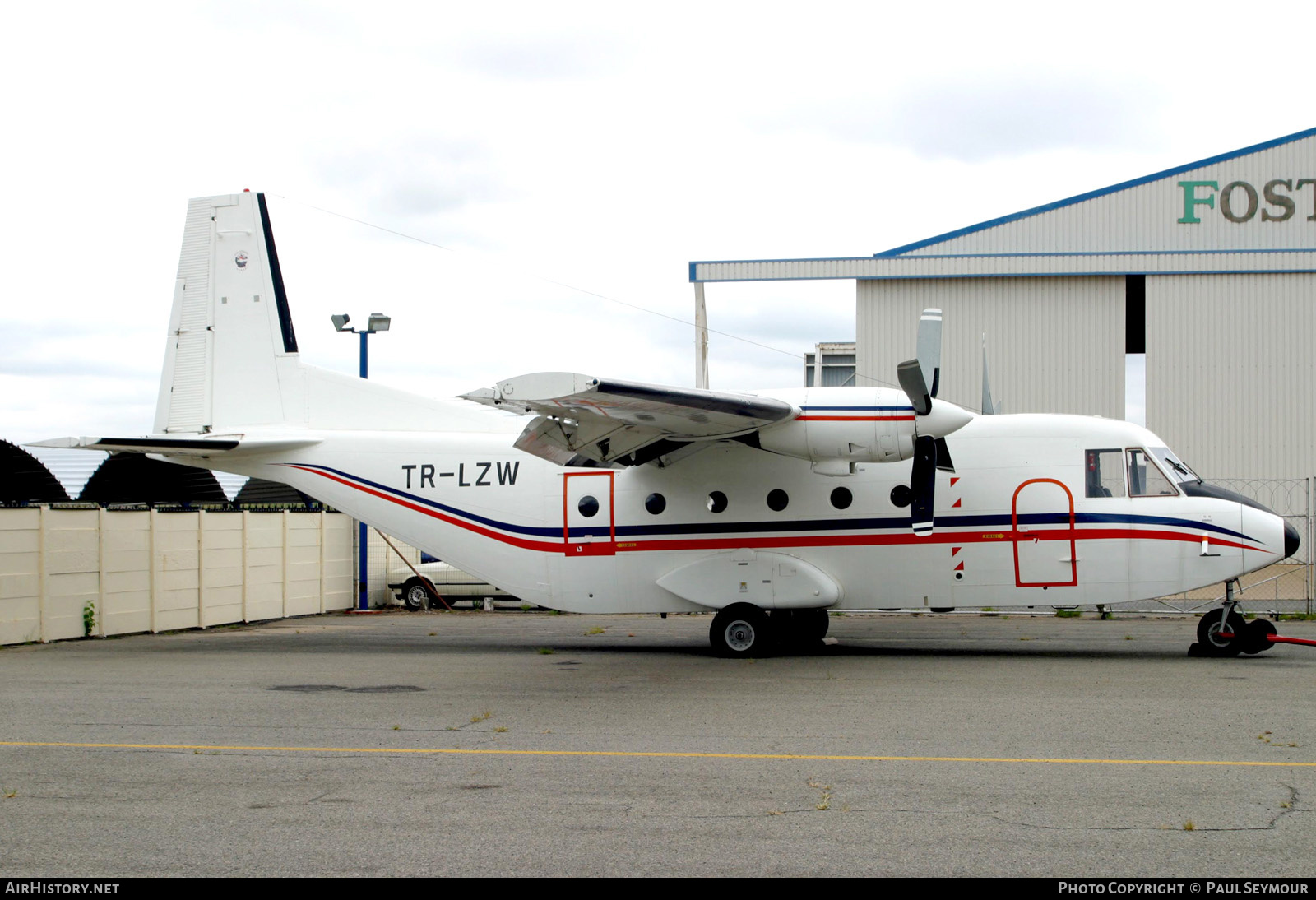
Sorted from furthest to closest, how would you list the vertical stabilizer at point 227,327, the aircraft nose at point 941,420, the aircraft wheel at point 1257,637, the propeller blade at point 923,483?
the vertical stabilizer at point 227,327, the aircraft wheel at point 1257,637, the propeller blade at point 923,483, the aircraft nose at point 941,420

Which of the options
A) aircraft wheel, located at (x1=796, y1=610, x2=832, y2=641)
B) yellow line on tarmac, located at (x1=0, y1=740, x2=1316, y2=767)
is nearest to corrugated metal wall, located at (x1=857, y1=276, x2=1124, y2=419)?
aircraft wheel, located at (x1=796, y1=610, x2=832, y2=641)

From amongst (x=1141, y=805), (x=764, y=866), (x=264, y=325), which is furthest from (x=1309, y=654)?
(x=264, y=325)

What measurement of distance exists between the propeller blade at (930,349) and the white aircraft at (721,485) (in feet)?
0.13

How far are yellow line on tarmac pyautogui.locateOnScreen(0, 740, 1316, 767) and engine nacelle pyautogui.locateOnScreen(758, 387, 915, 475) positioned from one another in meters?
5.71

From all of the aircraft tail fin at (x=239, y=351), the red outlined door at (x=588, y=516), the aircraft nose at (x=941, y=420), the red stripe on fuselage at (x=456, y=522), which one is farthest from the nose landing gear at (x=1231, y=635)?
the aircraft tail fin at (x=239, y=351)

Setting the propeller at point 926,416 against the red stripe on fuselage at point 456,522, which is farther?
the red stripe on fuselage at point 456,522

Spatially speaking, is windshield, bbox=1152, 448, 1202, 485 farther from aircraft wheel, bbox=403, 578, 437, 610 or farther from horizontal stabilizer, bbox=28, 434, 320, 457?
aircraft wheel, bbox=403, 578, 437, 610

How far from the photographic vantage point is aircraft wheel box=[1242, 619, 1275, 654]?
1427cm

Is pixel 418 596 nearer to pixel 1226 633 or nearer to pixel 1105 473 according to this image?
pixel 1105 473

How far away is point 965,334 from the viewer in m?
28.1

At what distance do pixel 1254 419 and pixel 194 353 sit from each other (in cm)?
2384

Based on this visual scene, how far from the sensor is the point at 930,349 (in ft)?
44.9

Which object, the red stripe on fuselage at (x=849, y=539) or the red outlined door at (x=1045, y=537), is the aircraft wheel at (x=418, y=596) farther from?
the red outlined door at (x=1045, y=537)

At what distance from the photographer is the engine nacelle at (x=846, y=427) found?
1352 centimetres
